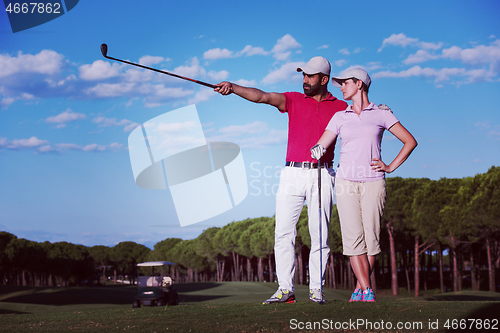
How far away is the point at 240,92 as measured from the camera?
652 cm

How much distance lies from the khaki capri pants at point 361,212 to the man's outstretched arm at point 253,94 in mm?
1457

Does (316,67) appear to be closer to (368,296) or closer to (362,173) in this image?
(362,173)

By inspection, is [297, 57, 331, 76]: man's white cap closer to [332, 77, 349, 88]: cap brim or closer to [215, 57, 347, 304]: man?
[215, 57, 347, 304]: man

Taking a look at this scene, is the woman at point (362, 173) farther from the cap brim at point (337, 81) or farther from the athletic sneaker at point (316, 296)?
the athletic sneaker at point (316, 296)

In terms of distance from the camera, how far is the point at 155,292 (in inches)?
910

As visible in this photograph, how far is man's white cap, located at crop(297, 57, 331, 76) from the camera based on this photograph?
6.52 metres

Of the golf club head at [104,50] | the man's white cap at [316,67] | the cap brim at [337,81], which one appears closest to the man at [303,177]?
the man's white cap at [316,67]

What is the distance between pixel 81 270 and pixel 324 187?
10905cm

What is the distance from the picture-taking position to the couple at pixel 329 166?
19.7 feet

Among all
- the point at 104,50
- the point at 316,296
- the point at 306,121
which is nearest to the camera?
the point at 316,296

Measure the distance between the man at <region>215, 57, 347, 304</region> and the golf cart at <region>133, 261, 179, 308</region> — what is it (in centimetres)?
1782

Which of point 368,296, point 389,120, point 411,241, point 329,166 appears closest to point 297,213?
point 329,166

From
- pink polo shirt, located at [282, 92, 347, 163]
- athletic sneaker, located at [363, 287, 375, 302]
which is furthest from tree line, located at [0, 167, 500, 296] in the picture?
athletic sneaker, located at [363, 287, 375, 302]

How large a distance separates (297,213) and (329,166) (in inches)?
32.2
